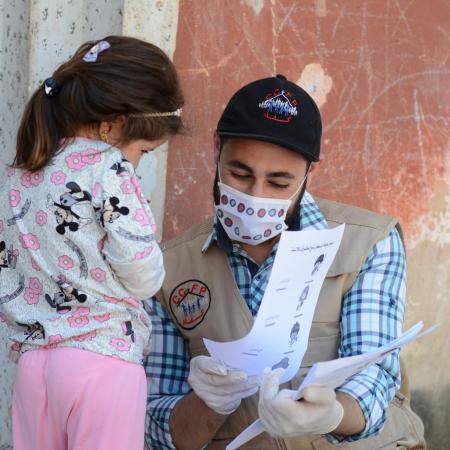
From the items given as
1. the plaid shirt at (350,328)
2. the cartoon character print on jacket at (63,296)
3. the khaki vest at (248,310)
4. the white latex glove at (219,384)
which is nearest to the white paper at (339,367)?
the white latex glove at (219,384)

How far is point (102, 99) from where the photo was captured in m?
2.49

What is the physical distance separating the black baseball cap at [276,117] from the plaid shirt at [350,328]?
25 centimetres

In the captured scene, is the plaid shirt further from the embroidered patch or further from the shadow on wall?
the shadow on wall

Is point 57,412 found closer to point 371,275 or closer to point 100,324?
point 100,324

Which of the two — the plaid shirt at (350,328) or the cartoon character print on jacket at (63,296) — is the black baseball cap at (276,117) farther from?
the cartoon character print on jacket at (63,296)

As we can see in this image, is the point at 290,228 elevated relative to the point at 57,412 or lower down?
elevated

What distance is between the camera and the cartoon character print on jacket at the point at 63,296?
244cm

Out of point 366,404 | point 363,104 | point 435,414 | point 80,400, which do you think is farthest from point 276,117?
point 435,414

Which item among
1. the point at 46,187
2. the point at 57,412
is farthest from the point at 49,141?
the point at 57,412

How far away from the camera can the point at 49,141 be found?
2.49m

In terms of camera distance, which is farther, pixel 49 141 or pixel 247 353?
pixel 49 141

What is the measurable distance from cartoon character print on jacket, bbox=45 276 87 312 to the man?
0.34 m

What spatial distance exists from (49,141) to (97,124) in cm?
14

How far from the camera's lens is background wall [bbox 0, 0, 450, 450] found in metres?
3.44
